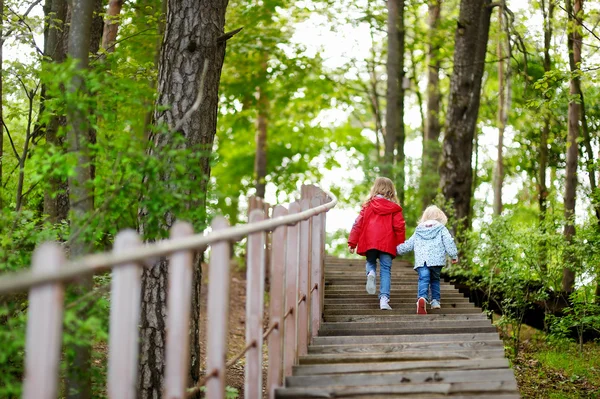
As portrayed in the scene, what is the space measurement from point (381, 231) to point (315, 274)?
1.45 metres

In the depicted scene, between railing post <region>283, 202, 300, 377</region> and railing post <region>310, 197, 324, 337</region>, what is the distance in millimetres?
1188

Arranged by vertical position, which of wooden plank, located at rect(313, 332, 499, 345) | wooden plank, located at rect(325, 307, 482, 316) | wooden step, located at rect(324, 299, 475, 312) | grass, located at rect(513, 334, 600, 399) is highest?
wooden step, located at rect(324, 299, 475, 312)

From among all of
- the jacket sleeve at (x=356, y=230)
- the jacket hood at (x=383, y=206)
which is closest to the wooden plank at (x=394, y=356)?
the jacket hood at (x=383, y=206)

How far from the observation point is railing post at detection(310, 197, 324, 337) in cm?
775

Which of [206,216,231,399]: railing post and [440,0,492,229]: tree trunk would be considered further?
[440,0,492,229]: tree trunk

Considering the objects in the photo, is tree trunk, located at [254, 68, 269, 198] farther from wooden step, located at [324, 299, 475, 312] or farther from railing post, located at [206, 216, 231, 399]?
railing post, located at [206, 216, 231, 399]

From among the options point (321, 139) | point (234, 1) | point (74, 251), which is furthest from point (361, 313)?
point (321, 139)

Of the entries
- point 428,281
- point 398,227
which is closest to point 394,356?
point 428,281

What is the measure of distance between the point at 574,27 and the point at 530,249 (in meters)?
4.69

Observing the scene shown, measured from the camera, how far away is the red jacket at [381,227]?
913cm

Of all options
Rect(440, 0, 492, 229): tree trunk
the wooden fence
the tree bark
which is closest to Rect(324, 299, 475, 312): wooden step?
the wooden fence

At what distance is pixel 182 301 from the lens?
367 cm

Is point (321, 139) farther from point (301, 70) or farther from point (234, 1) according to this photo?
point (234, 1)

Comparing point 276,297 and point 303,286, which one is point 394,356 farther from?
point 276,297
